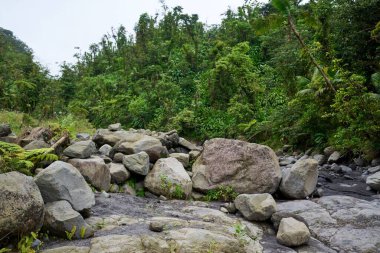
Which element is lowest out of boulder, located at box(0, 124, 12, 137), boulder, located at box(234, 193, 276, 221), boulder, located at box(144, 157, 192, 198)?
boulder, located at box(234, 193, 276, 221)

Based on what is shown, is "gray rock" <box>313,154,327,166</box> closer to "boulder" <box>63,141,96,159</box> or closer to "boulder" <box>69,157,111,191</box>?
"boulder" <box>69,157,111,191</box>

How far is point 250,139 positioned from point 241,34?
1278 centimetres

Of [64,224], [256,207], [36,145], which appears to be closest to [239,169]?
[256,207]

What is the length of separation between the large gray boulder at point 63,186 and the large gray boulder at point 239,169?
306 centimetres

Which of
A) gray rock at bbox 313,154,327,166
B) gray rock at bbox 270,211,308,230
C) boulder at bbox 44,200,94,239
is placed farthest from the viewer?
gray rock at bbox 313,154,327,166

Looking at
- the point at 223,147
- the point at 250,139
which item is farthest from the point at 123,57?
the point at 223,147

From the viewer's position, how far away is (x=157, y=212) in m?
5.93

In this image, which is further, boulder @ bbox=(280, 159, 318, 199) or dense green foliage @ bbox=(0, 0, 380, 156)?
dense green foliage @ bbox=(0, 0, 380, 156)

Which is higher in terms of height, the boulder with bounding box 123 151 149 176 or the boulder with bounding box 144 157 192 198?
the boulder with bounding box 123 151 149 176

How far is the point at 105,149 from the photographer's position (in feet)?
28.1

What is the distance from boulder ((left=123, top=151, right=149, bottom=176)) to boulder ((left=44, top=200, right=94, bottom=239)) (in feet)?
9.21

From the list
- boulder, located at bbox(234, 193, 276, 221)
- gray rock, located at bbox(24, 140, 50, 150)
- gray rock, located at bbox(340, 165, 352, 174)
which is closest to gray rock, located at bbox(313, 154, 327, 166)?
gray rock, located at bbox(340, 165, 352, 174)

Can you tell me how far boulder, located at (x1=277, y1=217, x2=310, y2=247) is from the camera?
505 centimetres

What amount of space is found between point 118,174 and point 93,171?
2.59 feet
